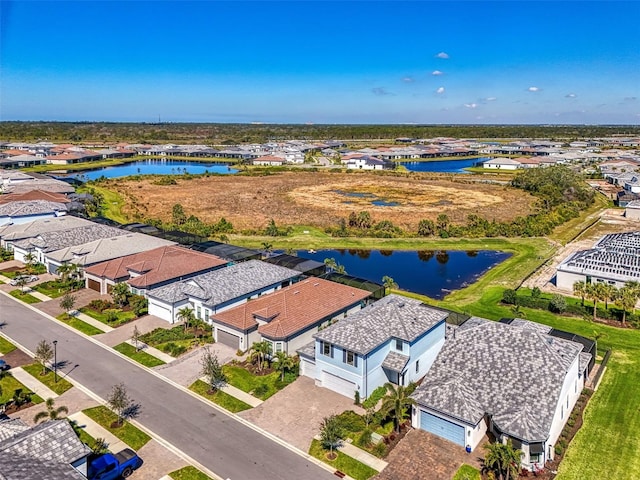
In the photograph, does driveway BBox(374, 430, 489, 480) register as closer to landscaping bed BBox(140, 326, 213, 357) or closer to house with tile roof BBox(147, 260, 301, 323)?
landscaping bed BBox(140, 326, 213, 357)

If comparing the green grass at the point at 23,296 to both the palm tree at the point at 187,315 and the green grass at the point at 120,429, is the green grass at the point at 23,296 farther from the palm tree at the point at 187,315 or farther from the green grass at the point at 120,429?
the green grass at the point at 120,429

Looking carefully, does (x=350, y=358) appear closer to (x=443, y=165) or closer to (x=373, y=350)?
(x=373, y=350)

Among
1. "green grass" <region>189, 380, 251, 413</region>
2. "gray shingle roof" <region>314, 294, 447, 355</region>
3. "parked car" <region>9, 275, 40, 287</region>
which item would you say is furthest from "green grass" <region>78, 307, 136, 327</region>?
"gray shingle roof" <region>314, 294, 447, 355</region>

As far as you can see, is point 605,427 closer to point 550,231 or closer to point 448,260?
point 448,260

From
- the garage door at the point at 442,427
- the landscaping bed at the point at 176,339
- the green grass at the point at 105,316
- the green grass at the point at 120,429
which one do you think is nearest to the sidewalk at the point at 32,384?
the green grass at the point at 120,429

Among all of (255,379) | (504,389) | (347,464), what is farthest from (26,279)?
(504,389)
